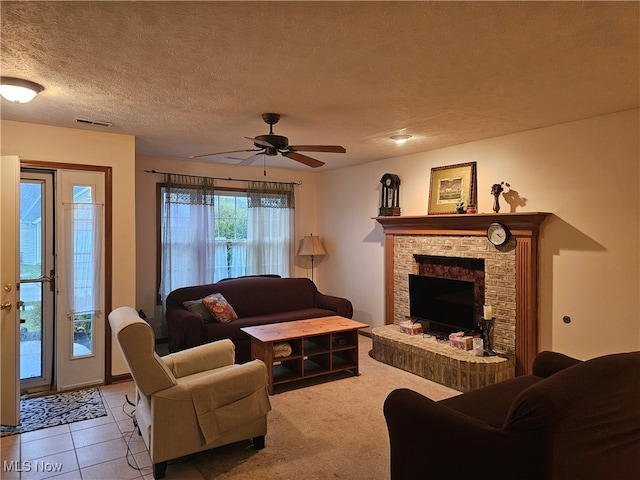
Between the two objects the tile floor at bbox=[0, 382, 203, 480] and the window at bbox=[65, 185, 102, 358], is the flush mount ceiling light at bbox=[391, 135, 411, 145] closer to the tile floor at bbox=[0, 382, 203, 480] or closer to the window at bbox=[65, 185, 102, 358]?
the window at bbox=[65, 185, 102, 358]

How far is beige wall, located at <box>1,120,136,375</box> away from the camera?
12.2 ft

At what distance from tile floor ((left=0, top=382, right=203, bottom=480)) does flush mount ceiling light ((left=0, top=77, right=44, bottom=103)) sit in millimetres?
2394

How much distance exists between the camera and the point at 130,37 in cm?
203

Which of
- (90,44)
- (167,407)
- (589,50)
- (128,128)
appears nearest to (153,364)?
(167,407)

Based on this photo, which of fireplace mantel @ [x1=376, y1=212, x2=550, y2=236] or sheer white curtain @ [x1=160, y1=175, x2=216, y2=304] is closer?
fireplace mantel @ [x1=376, y1=212, x2=550, y2=236]

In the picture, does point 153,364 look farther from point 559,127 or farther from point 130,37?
point 559,127

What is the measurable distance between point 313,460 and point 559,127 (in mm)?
3530

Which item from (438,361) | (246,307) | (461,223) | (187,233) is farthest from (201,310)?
(461,223)

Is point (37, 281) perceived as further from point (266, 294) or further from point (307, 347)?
point (307, 347)

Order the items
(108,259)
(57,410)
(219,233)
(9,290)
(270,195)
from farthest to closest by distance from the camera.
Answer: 1. (270,195)
2. (219,233)
3. (108,259)
4. (57,410)
5. (9,290)

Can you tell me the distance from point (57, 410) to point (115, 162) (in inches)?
90.8

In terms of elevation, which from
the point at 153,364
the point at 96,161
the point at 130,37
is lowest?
the point at 153,364

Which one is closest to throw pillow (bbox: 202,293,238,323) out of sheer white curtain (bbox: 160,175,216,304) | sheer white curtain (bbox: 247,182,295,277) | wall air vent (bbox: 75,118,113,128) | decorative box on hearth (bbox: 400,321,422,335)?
sheer white curtain (bbox: 160,175,216,304)

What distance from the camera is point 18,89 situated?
103 inches
